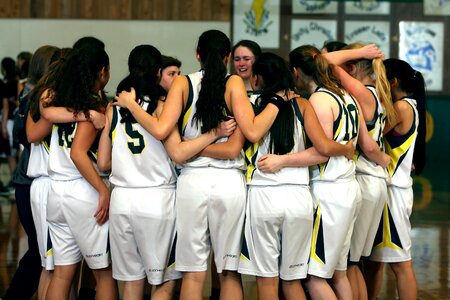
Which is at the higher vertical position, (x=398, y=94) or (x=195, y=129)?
(x=398, y=94)

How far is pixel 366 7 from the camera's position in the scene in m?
12.1

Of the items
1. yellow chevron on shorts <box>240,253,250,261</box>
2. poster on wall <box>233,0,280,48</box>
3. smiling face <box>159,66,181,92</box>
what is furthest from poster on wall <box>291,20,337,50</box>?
yellow chevron on shorts <box>240,253,250,261</box>

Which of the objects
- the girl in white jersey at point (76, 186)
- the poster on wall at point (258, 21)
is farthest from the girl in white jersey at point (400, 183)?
the poster on wall at point (258, 21)

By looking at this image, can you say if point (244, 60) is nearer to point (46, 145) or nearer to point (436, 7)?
point (46, 145)

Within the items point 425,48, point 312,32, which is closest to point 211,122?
point 312,32

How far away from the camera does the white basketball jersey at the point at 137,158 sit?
4.19 metres

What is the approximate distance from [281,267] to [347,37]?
8.27 meters

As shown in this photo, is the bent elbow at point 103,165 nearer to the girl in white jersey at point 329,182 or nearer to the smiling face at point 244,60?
the girl in white jersey at point 329,182

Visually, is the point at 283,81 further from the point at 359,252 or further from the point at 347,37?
the point at 347,37

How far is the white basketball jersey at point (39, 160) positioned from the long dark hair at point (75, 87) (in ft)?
1.04

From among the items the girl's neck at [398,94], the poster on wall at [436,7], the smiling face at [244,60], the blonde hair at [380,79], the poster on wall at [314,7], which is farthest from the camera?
the poster on wall at [436,7]

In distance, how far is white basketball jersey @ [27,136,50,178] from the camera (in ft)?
15.2

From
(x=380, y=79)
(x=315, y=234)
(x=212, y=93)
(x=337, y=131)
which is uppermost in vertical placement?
(x=380, y=79)

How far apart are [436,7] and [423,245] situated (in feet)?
19.4
